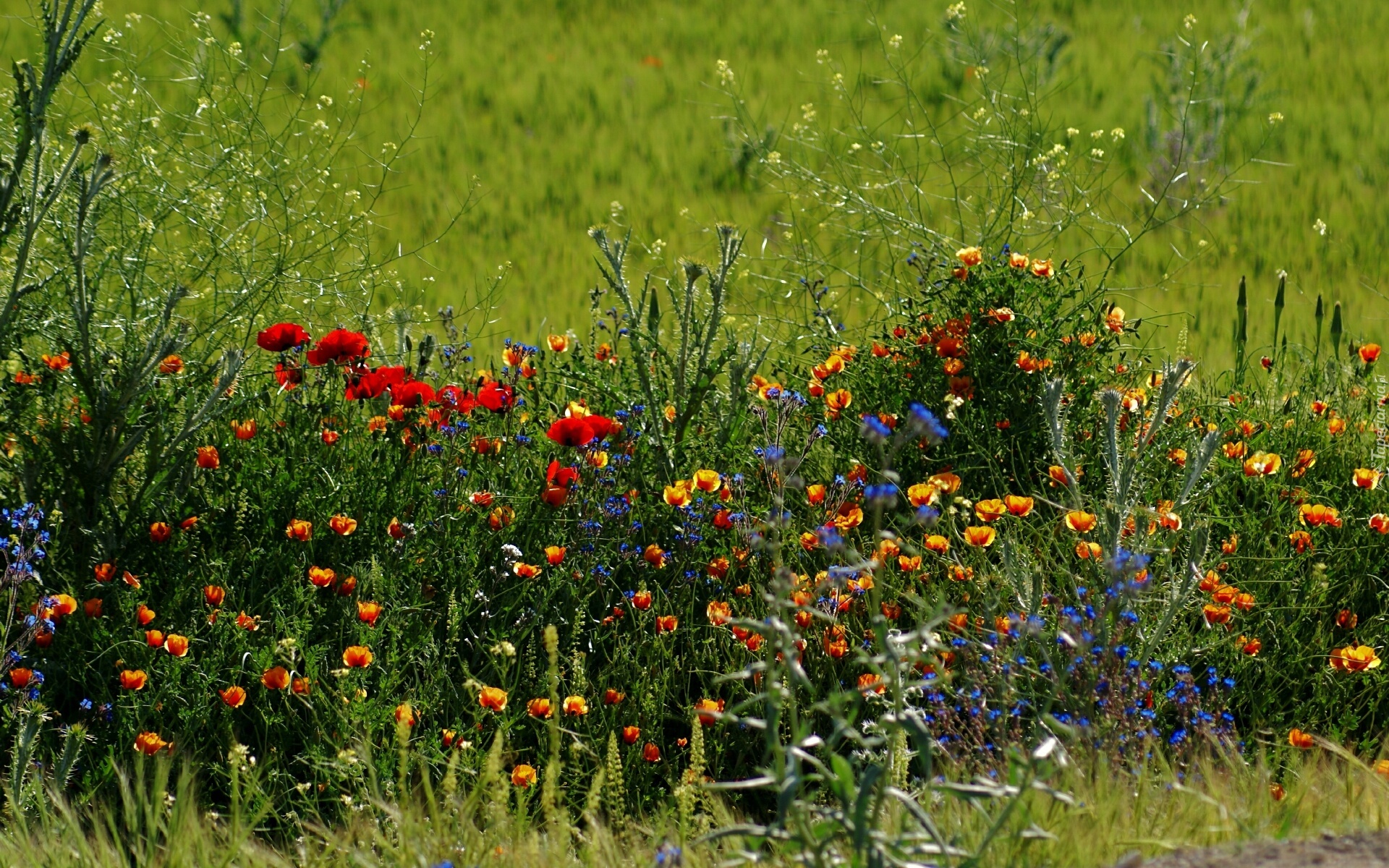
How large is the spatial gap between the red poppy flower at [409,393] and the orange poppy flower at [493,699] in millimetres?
840

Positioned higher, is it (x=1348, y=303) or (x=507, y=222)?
(x=507, y=222)

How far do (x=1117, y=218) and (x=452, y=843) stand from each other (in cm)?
520

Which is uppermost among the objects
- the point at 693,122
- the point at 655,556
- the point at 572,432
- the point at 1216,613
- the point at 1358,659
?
the point at 693,122

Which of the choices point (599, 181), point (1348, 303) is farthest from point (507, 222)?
point (1348, 303)

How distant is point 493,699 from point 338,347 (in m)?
0.97

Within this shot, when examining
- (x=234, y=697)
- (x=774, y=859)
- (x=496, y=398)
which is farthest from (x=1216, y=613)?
(x=234, y=697)

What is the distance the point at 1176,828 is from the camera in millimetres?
1790

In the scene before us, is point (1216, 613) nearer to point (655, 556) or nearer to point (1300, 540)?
point (1300, 540)

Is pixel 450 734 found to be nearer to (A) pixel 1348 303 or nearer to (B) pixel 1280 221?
(A) pixel 1348 303

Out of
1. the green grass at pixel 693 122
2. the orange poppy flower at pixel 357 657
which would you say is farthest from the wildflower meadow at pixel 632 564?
the green grass at pixel 693 122

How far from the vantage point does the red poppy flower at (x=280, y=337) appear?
2.79 metres

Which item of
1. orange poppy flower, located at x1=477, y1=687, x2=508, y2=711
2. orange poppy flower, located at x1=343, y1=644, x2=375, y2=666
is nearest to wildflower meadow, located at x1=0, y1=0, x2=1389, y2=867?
orange poppy flower, located at x1=343, y1=644, x2=375, y2=666

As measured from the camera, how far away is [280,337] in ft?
9.20

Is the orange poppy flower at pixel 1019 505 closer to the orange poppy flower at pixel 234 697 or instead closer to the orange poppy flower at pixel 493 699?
the orange poppy flower at pixel 493 699
